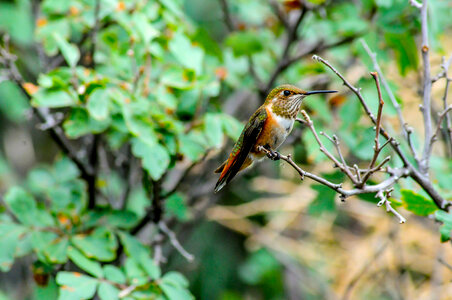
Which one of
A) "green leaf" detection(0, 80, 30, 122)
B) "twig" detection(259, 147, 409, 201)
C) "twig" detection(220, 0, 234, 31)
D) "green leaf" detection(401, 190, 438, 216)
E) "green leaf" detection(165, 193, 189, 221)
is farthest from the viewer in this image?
"green leaf" detection(0, 80, 30, 122)

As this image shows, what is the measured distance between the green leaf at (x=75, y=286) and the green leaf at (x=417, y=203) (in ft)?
4.98

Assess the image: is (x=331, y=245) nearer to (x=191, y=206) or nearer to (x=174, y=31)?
(x=191, y=206)

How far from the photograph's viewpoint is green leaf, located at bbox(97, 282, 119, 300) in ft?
8.16

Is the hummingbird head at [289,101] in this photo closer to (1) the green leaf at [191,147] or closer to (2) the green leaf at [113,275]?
(1) the green leaf at [191,147]

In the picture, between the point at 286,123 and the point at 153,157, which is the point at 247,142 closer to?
the point at 286,123

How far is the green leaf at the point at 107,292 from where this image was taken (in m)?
2.49

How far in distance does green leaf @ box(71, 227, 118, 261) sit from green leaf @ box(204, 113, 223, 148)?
754mm

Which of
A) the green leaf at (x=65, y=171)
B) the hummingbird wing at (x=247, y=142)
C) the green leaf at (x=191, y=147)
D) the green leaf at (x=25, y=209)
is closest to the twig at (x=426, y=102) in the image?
the hummingbird wing at (x=247, y=142)

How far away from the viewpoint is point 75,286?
97.4 inches

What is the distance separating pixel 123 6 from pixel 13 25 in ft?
5.41

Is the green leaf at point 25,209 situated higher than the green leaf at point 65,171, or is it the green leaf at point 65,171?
the green leaf at point 25,209

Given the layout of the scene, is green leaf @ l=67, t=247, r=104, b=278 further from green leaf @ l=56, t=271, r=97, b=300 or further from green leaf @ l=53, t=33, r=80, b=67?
green leaf @ l=53, t=33, r=80, b=67

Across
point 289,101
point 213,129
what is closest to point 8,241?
point 213,129

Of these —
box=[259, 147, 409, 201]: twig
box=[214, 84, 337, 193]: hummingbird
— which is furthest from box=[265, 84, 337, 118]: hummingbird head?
box=[259, 147, 409, 201]: twig
